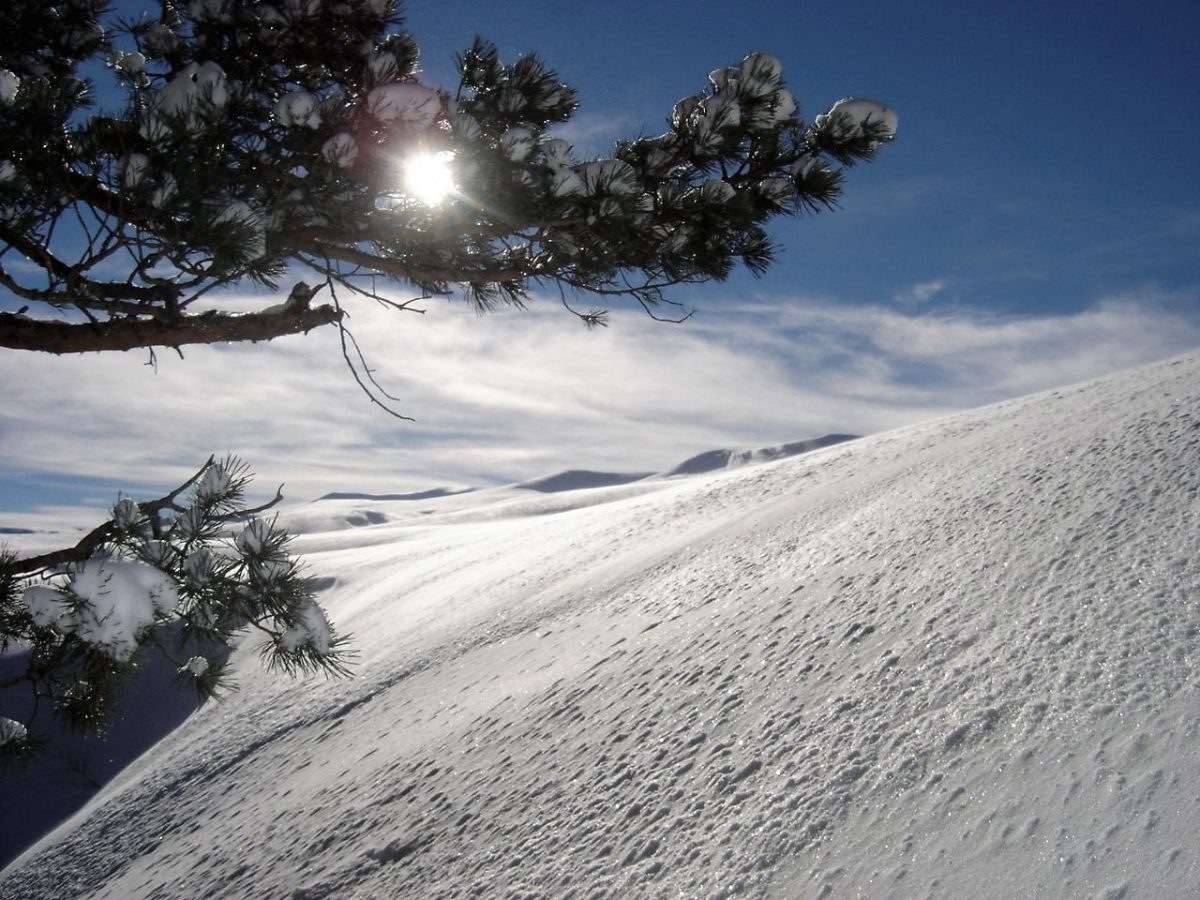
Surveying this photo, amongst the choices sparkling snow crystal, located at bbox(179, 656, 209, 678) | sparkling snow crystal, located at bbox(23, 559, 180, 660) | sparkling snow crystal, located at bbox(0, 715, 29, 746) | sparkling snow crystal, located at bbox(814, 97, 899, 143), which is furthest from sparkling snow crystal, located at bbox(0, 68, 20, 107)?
sparkling snow crystal, located at bbox(814, 97, 899, 143)

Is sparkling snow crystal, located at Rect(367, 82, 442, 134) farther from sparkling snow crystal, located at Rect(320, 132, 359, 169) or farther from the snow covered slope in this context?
the snow covered slope

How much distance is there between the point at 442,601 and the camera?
8797mm

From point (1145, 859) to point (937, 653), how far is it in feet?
3.61

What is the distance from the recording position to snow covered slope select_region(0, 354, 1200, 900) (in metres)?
2.01

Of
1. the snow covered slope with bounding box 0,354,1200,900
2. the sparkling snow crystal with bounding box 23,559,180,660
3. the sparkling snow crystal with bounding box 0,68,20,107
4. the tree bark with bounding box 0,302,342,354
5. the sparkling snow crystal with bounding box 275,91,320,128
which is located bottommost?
the snow covered slope with bounding box 0,354,1200,900

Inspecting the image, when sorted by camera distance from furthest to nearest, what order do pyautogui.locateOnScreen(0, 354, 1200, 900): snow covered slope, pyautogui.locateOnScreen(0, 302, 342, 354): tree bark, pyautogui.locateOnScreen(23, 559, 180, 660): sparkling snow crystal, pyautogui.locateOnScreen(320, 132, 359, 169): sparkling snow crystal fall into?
pyautogui.locateOnScreen(320, 132, 359, 169): sparkling snow crystal → pyautogui.locateOnScreen(0, 302, 342, 354): tree bark → pyautogui.locateOnScreen(0, 354, 1200, 900): snow covered slope → pyautogui.locateOnScreen(23, 559, 180, 660): sparkling snow crystal

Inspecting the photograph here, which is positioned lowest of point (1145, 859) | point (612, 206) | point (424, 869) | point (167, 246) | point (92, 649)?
point (424, 869)

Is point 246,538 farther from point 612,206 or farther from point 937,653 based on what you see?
point 937,653

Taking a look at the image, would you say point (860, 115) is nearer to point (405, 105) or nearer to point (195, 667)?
point (405, 105)

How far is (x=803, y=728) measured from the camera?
8.73 feet

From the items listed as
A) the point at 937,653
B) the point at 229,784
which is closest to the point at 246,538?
the point at 937,653

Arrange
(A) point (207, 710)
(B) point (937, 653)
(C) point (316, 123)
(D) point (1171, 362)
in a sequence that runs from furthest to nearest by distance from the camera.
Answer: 1. (A) point (207, 710)
2. (D) point (1171, 362)
3. (B) point (937, 653)
4. (C) point (316, 123)

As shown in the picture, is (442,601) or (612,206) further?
(442,601)

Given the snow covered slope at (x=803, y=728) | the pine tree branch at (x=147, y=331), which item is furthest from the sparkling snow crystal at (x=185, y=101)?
the snow covered slope at (x=803, y=728)
